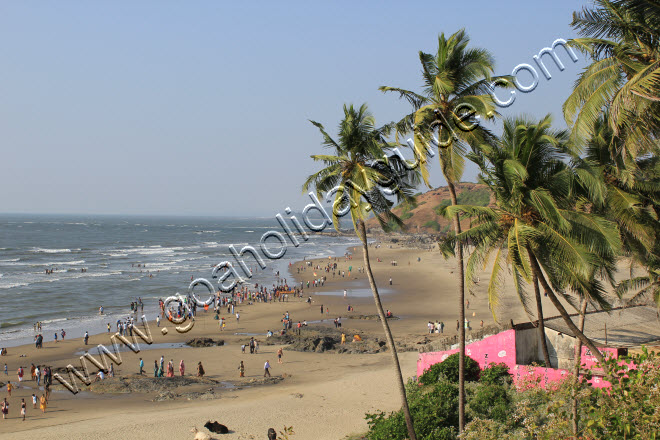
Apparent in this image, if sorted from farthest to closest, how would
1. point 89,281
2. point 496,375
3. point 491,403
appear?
point 89,281 → point 496,375 → point 491,403

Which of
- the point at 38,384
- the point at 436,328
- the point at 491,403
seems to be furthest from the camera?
the point at 436,328

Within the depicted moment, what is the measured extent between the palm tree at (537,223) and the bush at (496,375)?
6329mm

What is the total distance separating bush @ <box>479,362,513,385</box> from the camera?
16.7m

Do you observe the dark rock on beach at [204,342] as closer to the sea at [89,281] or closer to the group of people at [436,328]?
the sea at [89,281]

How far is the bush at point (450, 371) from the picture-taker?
17.9 meters

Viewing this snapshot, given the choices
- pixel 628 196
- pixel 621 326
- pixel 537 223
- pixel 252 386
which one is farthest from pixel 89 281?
pixel 628 196

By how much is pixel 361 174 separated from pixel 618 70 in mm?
5771

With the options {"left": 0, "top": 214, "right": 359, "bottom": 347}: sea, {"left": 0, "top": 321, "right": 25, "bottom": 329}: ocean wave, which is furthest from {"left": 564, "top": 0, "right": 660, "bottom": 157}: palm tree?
{"left": 0, "top": 321, "right": 25, "bottom": 329}: ocean wave

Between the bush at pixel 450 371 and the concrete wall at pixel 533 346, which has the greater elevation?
the concrete wall at pixel 533 346

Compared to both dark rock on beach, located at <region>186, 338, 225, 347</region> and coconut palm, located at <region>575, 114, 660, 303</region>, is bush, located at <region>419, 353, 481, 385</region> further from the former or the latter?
dark rock on beach, located at <region>186, 338, 225, 347</region>

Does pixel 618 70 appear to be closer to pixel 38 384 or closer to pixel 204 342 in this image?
pixel 38 384

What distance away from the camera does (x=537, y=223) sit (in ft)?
35.7

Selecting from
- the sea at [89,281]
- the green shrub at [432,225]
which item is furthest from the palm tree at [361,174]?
the green shrub at [432,225]

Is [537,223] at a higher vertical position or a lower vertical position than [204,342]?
higher
